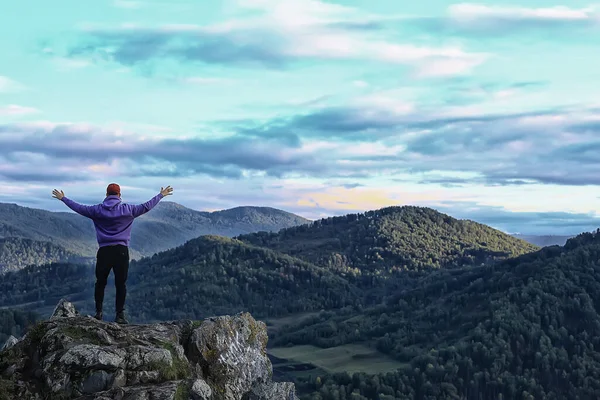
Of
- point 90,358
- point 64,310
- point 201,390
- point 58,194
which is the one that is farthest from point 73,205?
point 201,390

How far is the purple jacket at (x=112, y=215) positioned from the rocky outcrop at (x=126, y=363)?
12.3ft

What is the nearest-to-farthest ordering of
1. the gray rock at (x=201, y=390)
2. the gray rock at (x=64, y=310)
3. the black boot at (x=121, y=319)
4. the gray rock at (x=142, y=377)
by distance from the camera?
the gray rock at (x=142, y=377) < the gray rock at (x=201, y=390) < the black boot at (x=121, y=319) < the gray rock at (x=64, y=310)

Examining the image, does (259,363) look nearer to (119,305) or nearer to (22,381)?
(119,305)

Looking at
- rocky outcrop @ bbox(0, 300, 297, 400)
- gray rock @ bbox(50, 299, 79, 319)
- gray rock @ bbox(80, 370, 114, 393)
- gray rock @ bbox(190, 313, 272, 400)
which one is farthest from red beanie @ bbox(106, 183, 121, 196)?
gray rock @ bbox(80, 370, 114, 393)

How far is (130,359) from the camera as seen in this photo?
28.2m

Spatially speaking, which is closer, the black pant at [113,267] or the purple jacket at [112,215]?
the purple jacket at [112,215]

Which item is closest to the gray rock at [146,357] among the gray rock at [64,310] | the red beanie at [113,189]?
the gray rock at [64,310]

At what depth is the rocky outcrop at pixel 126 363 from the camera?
87.9 feet

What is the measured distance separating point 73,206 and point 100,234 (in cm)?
167

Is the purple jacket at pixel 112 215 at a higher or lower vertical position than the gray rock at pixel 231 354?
higher

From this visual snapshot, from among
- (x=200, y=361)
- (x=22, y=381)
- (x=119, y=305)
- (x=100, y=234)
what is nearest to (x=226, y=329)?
(x=200, y=361)

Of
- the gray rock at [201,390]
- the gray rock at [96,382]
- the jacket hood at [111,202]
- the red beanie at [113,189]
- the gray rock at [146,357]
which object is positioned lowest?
the gray rock at [201,390]

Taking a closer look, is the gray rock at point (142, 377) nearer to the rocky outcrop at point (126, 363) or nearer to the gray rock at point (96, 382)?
the rocky outcrop at point (126, 363)

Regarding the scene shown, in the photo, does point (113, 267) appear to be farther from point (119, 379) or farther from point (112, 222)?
point (119, 379)
